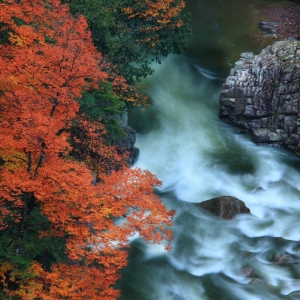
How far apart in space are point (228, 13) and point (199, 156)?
20.8 metres

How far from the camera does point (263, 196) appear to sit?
76.4 ft

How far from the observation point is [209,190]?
77.3 ft

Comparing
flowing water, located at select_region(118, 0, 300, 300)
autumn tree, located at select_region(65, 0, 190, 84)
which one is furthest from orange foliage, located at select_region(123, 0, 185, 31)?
flowing water, located at select_region(118, 0, 300, 300)

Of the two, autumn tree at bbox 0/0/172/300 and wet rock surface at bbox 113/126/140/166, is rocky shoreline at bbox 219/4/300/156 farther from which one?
autumn tree at bbox 0/0/172/300

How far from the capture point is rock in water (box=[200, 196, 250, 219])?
21.3m

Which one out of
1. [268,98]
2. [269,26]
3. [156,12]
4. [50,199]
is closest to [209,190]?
[268,98]

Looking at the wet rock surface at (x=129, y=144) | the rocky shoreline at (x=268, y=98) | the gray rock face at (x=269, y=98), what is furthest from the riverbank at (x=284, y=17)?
the wet rock surface at (x=129, y=144)

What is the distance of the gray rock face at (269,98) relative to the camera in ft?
86.9

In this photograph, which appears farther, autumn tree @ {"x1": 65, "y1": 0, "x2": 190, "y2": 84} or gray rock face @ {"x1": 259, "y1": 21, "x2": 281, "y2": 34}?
A: gray rock face @ {"x1": 259, "y1": 21, "x2": 281, "y2": 34}

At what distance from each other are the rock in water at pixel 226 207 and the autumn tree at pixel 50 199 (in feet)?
21.1

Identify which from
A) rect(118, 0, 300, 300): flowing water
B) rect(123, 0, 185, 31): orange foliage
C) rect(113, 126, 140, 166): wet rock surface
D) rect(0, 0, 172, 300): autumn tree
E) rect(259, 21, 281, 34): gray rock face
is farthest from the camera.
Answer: rect(259, 21, 281, 34): gray rock face

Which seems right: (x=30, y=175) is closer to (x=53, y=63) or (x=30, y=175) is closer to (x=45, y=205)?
(x=45, y=205)

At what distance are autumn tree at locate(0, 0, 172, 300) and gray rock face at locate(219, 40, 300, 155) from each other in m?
13.3

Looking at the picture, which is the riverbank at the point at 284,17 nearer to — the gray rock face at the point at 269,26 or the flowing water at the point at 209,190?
the gray rock face at the point at 269,26
